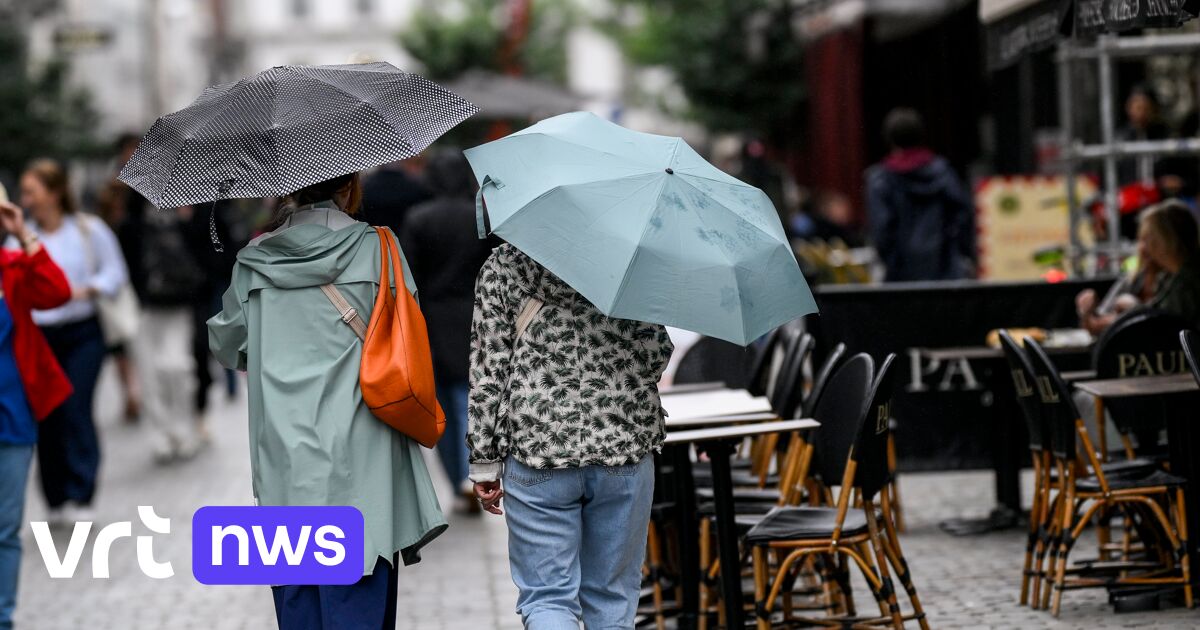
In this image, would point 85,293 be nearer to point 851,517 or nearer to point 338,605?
point 851,517

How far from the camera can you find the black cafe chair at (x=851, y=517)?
5.90 metres

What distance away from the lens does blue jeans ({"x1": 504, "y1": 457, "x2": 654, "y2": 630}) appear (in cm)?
487

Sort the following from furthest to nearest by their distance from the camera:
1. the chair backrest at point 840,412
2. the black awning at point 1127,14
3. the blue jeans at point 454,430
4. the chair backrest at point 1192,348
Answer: the blue jeans at point 454,430, the black awning at point 1127,14, the chair backrest at point 1192,348, the chair backrest at point 840,412

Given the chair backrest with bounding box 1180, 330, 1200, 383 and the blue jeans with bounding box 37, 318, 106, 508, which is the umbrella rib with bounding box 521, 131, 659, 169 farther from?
the blue jeans with bounding box 37, 318, 106, 508

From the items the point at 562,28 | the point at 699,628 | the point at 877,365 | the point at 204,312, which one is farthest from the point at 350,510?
the point at 562,28

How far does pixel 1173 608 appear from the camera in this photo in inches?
275

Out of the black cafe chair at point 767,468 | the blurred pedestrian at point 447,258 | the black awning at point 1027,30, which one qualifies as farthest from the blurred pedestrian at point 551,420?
the blurred pedestrian at point 447,258

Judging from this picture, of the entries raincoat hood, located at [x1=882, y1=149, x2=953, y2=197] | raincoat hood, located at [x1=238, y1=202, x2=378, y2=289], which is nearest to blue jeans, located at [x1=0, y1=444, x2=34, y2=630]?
raincoat hood, located at [x1=238, y1=202, x2=378, y2=289]

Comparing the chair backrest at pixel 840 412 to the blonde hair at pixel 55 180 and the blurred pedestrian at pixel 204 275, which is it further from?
the blurred pedestrian at pixel 204 275

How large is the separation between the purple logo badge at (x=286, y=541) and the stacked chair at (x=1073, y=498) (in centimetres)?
311

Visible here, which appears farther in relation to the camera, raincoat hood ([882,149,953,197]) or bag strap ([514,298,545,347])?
raincoat hood ([882,149,953,197])

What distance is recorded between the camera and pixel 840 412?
6359 millimetres

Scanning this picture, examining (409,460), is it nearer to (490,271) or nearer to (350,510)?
(350,510)

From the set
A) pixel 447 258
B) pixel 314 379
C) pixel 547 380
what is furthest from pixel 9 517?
pixel 447 258
